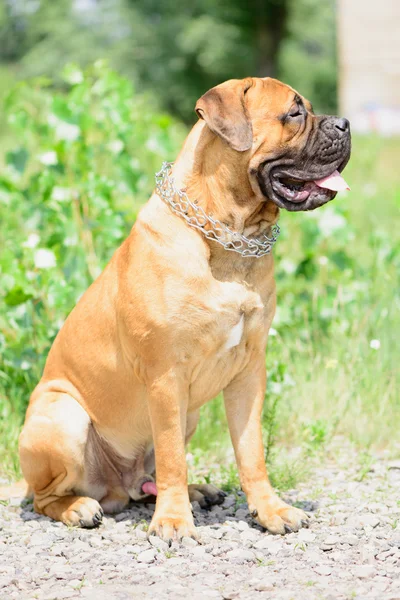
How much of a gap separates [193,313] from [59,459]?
0.92 meters

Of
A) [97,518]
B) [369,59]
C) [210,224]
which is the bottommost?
[369,59]

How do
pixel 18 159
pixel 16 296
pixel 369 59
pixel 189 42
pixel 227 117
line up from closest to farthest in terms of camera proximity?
pixel 227 117 → pixel 16 296 → pixel 18 159 → pixel 369 59 → pixel 189 42

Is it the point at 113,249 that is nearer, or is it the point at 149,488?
the point at 149,488

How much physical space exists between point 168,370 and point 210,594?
88cm

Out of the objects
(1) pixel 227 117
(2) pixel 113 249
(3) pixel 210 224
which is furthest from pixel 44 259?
(1) pixel 227 117

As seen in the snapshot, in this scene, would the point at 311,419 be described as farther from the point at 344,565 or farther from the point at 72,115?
the point at 72,115

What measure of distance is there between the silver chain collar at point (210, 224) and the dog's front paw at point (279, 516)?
1044 millimetres

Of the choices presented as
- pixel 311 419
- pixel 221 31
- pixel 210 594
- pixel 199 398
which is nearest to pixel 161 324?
pixel 199 398

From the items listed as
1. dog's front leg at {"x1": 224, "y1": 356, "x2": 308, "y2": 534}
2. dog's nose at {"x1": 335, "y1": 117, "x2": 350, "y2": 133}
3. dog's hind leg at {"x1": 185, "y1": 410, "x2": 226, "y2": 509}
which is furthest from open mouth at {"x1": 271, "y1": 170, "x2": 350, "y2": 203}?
dog's hind leg at {"x1": 185, "y1": 410, "x2": 226, "y2": 509}

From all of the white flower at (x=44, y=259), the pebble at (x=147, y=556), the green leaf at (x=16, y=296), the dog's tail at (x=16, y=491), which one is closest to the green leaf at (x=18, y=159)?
the white flower at (x=44, y=259)

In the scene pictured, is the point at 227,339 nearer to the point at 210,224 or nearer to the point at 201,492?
the point at 210,224

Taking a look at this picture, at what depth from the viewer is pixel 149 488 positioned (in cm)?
379

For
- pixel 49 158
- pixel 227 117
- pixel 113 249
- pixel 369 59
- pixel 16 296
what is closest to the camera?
pixel 227 117

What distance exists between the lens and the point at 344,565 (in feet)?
10.1
